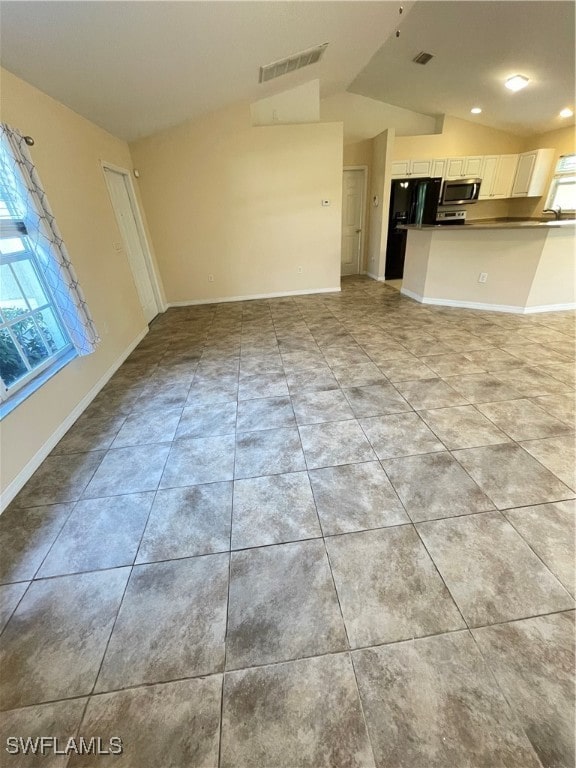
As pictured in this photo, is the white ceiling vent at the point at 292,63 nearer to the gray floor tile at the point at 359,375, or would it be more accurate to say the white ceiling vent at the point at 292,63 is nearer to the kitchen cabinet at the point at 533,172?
the gray floor tile at the point at 359,375

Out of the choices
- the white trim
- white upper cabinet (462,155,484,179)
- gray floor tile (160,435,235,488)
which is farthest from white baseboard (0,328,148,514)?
white upper cabinet (462,155,484,179)

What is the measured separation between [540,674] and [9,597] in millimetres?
1984

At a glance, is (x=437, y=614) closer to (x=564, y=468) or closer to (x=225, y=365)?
(x=564, y=468)

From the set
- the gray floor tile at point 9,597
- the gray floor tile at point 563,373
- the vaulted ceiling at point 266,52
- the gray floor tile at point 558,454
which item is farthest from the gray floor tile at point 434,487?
the vaulted ceiling at point 266,52

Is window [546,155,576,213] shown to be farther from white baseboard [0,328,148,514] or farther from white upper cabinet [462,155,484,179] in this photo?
white baseboard [0,328,148,514]

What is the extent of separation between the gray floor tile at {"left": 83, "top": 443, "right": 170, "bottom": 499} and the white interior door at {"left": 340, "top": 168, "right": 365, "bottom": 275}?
588 cm

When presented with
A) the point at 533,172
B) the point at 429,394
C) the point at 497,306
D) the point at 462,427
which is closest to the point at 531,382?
the point at 429,394

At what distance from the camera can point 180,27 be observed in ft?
7.61

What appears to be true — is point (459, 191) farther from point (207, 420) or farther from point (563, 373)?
point (207, 420)

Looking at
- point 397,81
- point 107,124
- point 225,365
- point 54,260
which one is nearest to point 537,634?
point 225,365

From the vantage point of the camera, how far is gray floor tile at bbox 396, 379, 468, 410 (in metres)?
2.35

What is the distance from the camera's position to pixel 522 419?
6.98 ft

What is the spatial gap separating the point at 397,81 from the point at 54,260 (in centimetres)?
555

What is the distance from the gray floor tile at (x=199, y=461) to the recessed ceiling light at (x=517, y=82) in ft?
18.9
